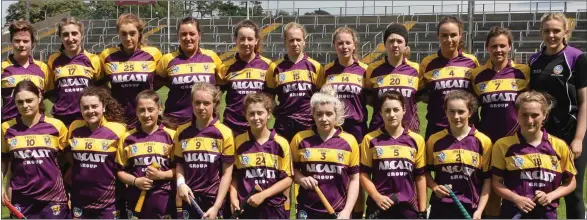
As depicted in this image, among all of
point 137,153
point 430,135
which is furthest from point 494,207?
point 137,153

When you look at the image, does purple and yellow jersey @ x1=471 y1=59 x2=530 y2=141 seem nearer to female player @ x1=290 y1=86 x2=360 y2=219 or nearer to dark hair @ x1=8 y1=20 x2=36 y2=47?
female player @ x1=290 y1=86 x2=360 y2=219

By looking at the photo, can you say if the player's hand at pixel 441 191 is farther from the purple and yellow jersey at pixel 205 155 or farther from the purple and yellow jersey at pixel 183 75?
the purple and yellow jersey at pixel 183 75

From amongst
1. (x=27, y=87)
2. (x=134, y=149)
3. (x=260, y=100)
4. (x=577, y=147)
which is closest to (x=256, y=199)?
(x=260, y=100)

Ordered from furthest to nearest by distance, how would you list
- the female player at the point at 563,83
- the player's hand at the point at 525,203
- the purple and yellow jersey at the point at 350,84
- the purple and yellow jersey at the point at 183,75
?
the purple and yellow jersey at the point at 183,75 < the purple and yellow jersey at the point at 350,84 < the female player at the point at 563,83 < the player's hand at the point at 525,203

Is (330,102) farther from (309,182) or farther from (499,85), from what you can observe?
(499,85)

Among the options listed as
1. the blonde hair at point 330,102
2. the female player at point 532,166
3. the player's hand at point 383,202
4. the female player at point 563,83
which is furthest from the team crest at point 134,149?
the female player at point 563,83

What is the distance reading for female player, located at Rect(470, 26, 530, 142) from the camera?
481 cm

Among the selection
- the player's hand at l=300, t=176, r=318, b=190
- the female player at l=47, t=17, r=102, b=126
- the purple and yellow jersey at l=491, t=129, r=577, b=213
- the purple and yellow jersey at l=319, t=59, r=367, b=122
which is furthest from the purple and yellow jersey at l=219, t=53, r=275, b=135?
the purple and yellow jersey at l=491, t=129, r=577, b=213

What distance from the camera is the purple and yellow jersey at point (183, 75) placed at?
16.9 ft

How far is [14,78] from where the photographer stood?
5.19 m

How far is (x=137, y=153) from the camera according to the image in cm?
461

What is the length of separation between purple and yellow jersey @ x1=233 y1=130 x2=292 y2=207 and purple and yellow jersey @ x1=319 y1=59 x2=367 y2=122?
747 millimetres

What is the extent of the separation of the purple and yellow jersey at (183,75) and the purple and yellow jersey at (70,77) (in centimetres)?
53

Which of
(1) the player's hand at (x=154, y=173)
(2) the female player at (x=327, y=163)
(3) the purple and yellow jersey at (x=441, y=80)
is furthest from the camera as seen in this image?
(3) the purple and yellow jersey at (x=441, y=80)
